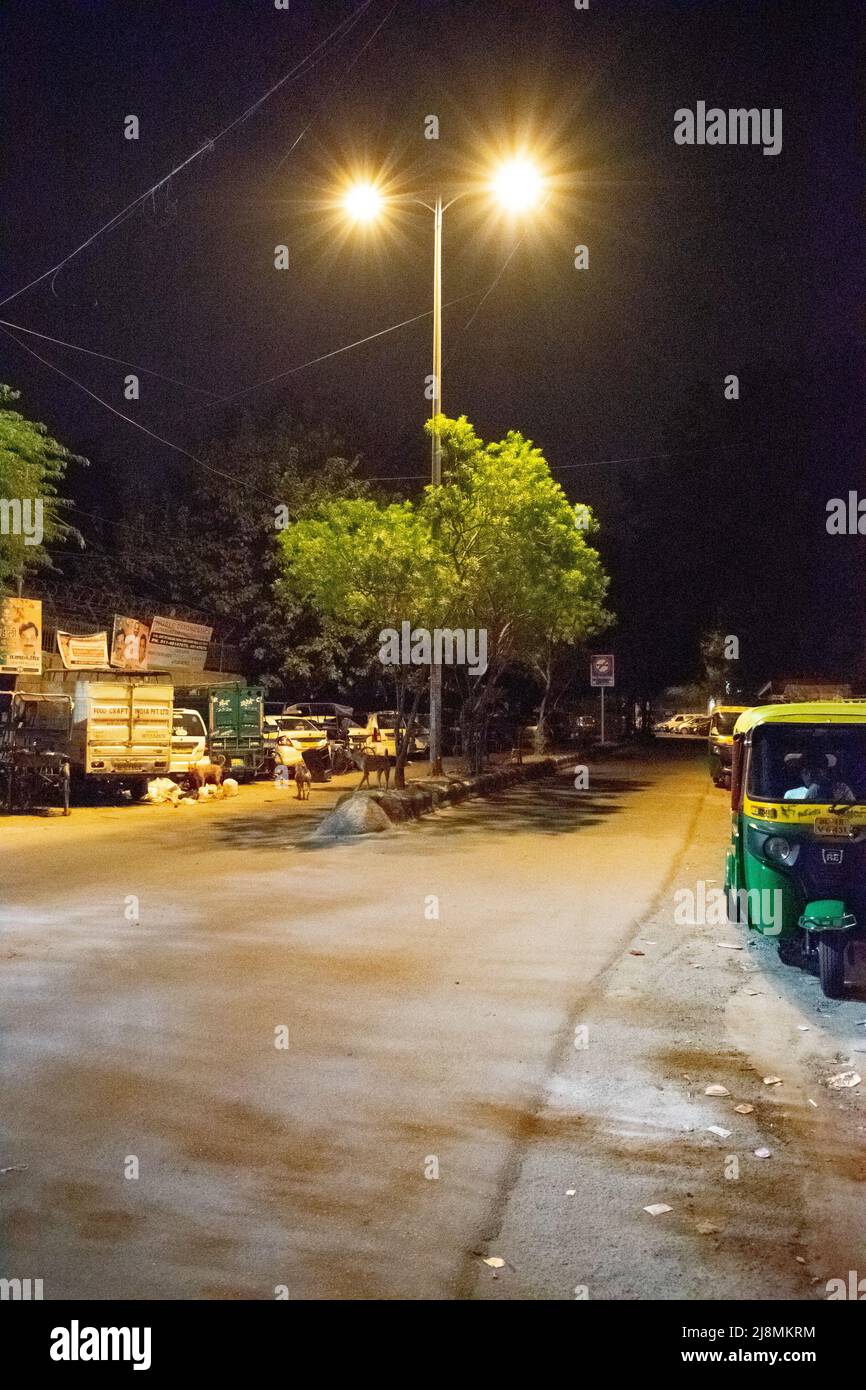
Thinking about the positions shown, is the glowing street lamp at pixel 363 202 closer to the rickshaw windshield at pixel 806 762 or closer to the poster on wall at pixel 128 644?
the poster on wall at pixel 128 644

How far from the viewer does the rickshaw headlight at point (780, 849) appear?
25.2 feet

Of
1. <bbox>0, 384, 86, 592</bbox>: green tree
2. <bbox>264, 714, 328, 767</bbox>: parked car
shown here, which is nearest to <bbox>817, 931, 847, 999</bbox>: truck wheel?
<bbox>0, 384, 86, 592</bbox>: green tree

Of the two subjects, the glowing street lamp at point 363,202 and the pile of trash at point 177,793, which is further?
the pile of trash at point 177,793

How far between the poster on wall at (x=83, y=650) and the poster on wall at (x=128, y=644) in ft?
2.18

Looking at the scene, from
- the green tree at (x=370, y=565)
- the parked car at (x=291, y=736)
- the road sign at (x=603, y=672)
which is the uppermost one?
the green tree at (x=370, y=565)

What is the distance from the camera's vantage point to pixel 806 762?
8.55m

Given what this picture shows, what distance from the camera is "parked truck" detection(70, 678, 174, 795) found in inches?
842

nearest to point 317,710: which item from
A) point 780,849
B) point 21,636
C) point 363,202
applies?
point 21,636

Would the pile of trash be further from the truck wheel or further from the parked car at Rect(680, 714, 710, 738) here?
the parked car at Rect(680, 714, 710, 738)

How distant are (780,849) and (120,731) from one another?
53.2ft

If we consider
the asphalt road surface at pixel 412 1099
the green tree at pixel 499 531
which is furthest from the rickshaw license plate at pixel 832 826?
the green tree at pixel 499 531

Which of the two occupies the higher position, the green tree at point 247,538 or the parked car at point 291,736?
the green tree at point 247,538

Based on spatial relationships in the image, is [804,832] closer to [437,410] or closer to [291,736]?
[437,410]
